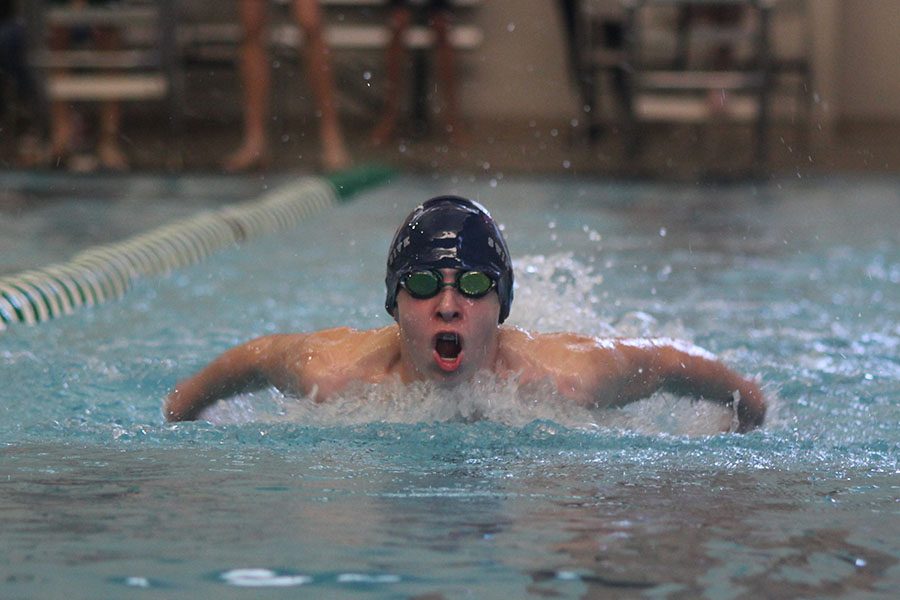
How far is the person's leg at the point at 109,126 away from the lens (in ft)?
25.4

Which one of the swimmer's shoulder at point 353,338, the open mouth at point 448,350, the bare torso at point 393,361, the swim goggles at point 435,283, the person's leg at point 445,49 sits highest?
the person's leg at point 445,49

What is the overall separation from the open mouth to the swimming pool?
10 cm

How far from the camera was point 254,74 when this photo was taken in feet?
23.6

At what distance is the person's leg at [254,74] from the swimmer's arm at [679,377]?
15.8ft

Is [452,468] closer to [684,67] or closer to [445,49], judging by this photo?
[445,49]

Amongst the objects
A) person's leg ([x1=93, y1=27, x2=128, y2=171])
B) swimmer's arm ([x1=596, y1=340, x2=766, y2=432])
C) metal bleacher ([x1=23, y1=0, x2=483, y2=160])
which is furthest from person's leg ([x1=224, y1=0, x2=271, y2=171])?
swimmer's arm ([x1=596, y1=340, x2=766, y2=432])

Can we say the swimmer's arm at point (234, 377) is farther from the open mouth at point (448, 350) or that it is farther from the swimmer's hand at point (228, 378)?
the open mouth at point (448, 350)

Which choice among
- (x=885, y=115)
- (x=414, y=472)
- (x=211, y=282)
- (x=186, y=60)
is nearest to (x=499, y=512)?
(x=414, y=472)

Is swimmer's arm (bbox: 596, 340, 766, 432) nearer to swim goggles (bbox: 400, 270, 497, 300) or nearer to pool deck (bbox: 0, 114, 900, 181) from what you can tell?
swim goggles (bbox: 400, 270, 497, 300)

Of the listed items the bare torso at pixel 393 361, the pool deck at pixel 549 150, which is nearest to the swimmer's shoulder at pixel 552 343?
the bare torso at pixel 393 361

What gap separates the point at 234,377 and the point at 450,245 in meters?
0.50

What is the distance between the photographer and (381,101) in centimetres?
1048

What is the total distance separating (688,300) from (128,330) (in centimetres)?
167

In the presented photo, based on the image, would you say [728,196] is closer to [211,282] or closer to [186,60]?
[211,282]
